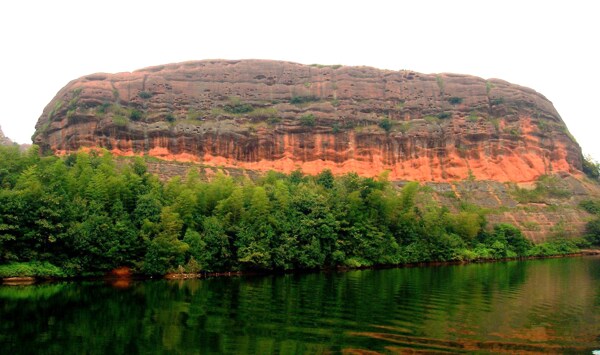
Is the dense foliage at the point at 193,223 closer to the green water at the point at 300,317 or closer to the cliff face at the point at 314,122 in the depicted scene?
the green water at the point at 300,317

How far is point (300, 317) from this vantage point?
15422 mm

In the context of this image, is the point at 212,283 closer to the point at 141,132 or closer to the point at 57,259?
the point at 57,259

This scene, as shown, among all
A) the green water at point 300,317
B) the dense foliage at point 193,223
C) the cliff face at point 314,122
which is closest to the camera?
the green water at point 300,317

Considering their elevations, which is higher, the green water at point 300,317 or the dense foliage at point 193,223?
the dense foliage at point 193,223

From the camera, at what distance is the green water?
11.9m

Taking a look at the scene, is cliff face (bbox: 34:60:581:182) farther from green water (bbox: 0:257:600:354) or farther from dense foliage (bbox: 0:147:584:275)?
green water (bbox: 0:257:600:354)

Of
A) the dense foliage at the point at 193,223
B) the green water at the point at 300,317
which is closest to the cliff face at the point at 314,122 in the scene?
the dense foliage at the point at 193,223

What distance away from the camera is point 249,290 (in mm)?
22281

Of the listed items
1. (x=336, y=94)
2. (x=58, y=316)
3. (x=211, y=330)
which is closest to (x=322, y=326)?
(x=211, y=330)

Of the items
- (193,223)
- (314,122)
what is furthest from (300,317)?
(314,122)

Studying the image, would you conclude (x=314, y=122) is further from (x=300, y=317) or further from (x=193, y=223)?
(x=300, y=317)

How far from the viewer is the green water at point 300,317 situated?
11.9 meters

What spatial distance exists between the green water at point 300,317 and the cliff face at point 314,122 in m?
30.1

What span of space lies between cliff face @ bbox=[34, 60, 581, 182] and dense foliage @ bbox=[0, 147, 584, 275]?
1318 centimetres
